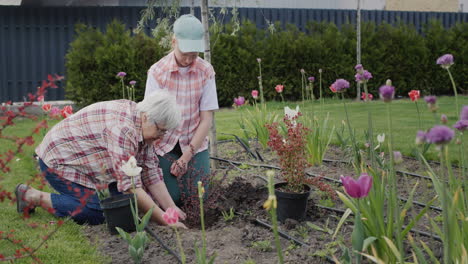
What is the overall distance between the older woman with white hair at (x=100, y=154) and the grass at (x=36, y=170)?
14 cm

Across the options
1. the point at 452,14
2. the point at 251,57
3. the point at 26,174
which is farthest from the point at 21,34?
the point at 452,14

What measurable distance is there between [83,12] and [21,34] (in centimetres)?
129

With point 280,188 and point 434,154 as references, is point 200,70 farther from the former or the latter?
point 434,154

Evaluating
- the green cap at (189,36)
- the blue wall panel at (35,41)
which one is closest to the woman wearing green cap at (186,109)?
the green cap at (189,36)

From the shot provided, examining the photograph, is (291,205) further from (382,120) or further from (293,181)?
(382,120)

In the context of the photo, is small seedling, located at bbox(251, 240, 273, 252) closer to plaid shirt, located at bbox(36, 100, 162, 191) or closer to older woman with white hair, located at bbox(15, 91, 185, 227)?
older woman with white hair, located at bbox(15, 91, 185, 227)

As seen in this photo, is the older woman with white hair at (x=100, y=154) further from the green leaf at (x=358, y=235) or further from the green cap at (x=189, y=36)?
the green leaf at (x=358, y=235)

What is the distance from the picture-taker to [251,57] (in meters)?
9.45

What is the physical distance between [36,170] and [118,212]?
2.10 m

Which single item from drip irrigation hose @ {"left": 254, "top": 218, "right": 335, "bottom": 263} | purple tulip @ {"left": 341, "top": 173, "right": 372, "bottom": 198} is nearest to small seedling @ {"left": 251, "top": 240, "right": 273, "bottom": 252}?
drip irrigation hose @ {"left": 254, "top": 218, "right": 335, "bottom": 263}

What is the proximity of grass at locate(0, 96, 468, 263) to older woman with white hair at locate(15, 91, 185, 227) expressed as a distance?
14 centimetres

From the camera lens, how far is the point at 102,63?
330 inches

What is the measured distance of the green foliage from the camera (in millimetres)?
8383

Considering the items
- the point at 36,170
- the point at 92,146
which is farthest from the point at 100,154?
the point at 36,170
